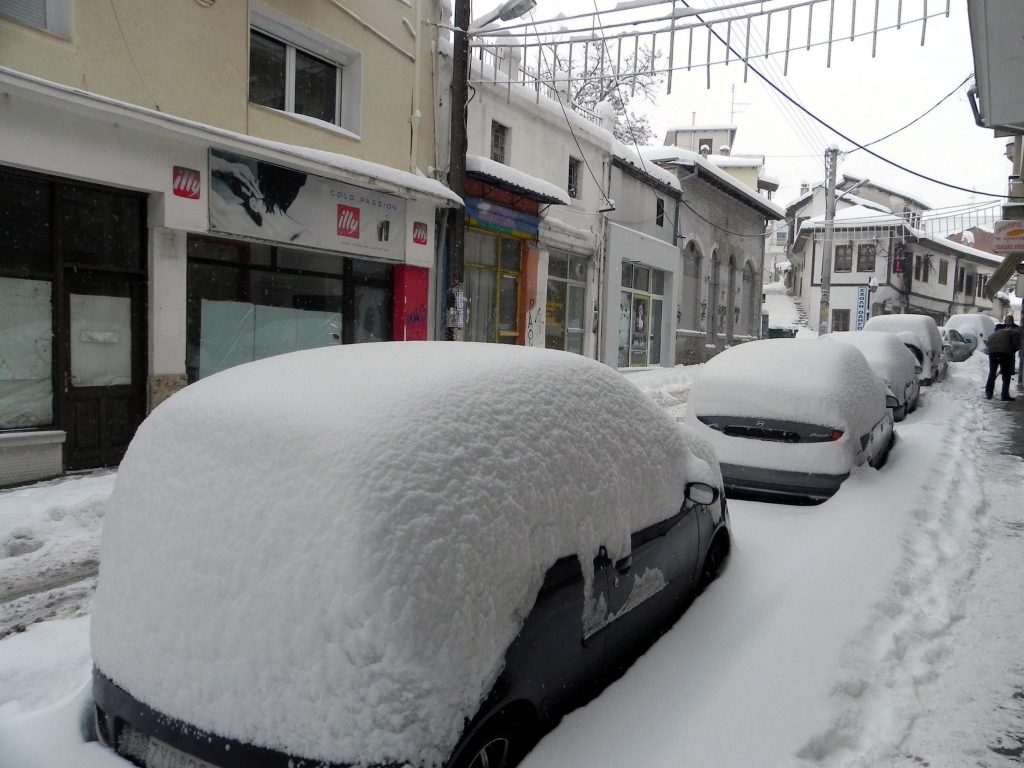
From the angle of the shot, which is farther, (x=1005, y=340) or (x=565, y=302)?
(x=565, y=302)

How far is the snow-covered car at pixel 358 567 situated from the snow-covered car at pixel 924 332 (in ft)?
50.7

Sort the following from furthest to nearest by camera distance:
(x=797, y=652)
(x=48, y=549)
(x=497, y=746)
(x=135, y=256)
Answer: (x=135, y=256), (x=48, y=549), (x=797, y=652), (x=497, y=746)

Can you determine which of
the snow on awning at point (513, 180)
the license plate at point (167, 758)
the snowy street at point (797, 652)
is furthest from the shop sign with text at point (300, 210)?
the license plate at point (167, 758)

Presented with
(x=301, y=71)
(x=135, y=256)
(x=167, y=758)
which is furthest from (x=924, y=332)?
(x=167, y=758)

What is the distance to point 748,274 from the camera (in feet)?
96.7

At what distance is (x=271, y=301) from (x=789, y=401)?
24.3 feet

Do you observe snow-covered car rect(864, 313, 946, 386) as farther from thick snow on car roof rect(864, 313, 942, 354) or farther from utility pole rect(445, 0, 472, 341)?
utility pole rect(445, 0, 472, 341)

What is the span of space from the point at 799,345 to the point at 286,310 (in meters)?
7.18

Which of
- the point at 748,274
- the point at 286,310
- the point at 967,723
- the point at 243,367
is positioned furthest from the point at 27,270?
the point at 748,274

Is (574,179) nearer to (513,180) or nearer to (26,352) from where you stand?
(513,180)

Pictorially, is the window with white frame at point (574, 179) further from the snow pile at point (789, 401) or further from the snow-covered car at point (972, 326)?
the snow-covered car at point (972, 326)

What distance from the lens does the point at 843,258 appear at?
43.0 m

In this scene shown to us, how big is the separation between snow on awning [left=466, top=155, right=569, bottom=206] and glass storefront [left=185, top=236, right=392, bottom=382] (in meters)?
2.53

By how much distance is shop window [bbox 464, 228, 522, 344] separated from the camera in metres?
14.1
